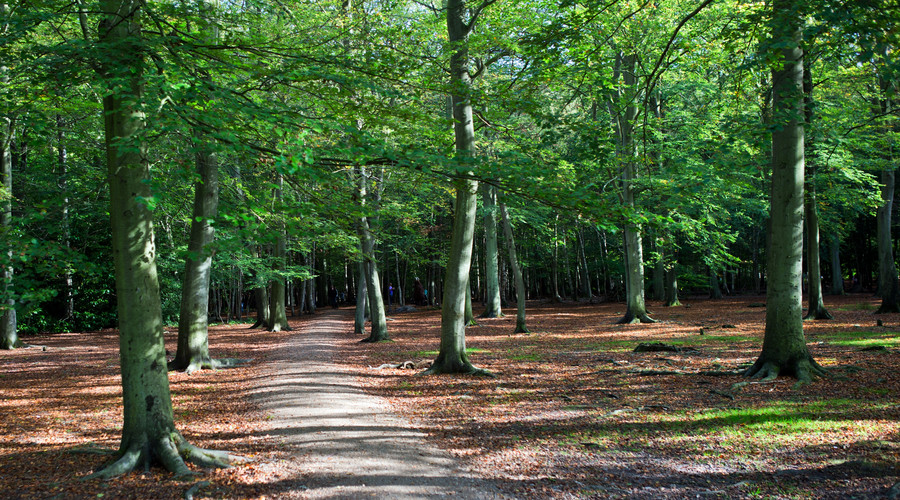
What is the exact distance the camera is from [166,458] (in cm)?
487

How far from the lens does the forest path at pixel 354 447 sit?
450 cm

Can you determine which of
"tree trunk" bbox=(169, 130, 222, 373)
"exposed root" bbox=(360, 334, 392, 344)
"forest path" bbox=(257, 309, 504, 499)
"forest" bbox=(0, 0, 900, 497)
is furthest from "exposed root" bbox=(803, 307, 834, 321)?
"tree trunk" bbox=(169, 130, 222, 373)

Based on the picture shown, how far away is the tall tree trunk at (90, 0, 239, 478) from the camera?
482 cm

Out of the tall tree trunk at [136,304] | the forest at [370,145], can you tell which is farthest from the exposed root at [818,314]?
the tall tree trunk at [136,304]

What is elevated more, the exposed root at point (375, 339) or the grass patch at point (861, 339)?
the grass patch at point (861, 339)

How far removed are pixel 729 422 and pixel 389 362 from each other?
296 inches

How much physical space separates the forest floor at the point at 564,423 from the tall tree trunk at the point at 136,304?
0.23m

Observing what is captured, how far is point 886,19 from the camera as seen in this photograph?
5121mm

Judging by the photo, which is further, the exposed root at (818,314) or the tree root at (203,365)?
the exposed root at (818,314)

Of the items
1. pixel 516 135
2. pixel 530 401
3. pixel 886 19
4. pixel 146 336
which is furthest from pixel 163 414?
pixel 516 135

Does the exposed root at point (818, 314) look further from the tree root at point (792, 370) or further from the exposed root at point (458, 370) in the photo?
the exposed root at point (458, 370)

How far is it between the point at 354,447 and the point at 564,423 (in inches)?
98.8

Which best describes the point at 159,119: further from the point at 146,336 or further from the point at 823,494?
the point at 823,494

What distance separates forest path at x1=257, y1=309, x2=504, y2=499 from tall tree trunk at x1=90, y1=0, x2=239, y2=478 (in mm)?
1073
